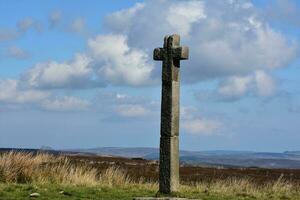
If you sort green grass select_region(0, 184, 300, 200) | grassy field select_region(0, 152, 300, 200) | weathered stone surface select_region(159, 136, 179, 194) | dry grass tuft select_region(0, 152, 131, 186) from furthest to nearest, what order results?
1. dry grass tuft select_region(0, 152, 131, 186)
2. weathered stone surface select_region(159, 136, 179, 194)
3. grassy field select_region(0, 152, 300, 200)
4. green grass select_region(0, 184, 300, 200)

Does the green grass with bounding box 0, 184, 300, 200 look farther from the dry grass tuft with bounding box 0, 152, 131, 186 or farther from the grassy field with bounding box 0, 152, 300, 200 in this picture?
the dry grass tuft with bounding box 0, 152, 131, 186

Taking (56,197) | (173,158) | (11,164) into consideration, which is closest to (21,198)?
(56,197)

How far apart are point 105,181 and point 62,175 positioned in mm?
1537

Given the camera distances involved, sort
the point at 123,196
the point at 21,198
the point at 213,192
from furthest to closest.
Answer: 1. the point at 213,192
2. the point at 123,196
3. the point at 21,198

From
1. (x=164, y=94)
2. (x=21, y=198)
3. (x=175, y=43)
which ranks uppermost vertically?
(x=175, y=43)

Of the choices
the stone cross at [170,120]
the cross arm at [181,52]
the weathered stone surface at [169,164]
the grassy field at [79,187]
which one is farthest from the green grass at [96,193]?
the cross arm at [181,52]

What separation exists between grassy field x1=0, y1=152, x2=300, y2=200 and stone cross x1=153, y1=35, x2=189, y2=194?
580 millimetres

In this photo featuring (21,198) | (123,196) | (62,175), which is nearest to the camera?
(21,198)

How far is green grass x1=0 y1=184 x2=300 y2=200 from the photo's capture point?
760 inches

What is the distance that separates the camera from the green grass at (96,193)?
63.3ft

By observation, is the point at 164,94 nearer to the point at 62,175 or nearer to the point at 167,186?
the point at 167,186

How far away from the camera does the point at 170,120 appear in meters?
20.4

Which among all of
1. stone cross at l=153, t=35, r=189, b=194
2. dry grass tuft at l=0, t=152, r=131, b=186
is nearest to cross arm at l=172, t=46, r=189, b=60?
stone cross at l=153, t=35, r=189, b=194

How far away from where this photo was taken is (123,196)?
66.8 ft
